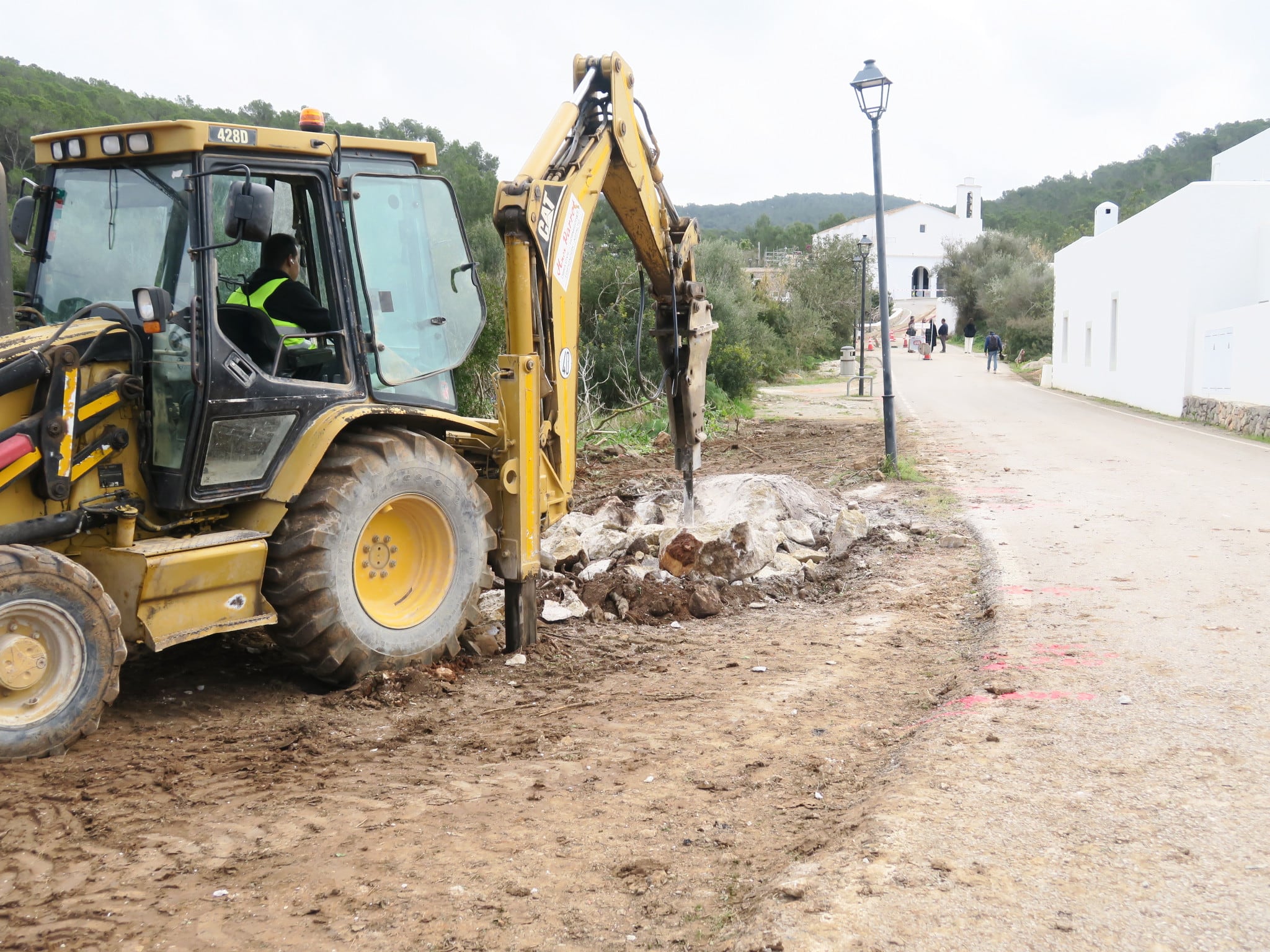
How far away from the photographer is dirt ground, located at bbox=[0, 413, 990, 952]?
3.28 m

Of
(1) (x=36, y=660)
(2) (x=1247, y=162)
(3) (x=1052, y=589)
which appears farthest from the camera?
(2) (x=1247, y=162)

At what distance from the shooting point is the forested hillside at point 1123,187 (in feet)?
262

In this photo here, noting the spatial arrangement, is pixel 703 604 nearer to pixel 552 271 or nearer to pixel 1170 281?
pixel 552 271

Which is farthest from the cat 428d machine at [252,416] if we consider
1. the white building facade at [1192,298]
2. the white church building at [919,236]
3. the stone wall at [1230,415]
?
the white church building at [919,236]

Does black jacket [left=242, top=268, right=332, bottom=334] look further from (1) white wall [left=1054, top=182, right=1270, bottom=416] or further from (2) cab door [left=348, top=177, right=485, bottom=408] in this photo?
(1) white wall [left=1054, top=182, right=1270, bottom=416]

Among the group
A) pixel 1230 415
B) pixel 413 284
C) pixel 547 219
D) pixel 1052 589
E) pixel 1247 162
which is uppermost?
pixel 1247 162

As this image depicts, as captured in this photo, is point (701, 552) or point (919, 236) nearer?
point (701, 552)

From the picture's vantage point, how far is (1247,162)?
90.7 ft

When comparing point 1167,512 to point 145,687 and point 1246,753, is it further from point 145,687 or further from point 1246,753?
point 145,687

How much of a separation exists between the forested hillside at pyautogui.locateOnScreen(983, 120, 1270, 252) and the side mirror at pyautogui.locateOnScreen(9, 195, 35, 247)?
68.0 metres

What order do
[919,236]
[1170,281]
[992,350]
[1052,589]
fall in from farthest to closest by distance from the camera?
1. [919,236]
2. [992,350]
3. [1170,281]
4. [1052,589]

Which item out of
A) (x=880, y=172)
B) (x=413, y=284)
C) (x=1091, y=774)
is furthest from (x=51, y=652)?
(x=880, y=172)

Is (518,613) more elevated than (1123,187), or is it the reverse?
(1123,187)

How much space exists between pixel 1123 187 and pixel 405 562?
351 ft
